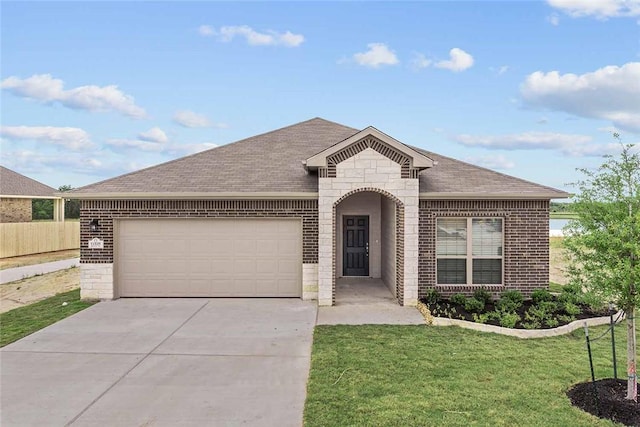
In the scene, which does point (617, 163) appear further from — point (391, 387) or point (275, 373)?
point (275, 373)

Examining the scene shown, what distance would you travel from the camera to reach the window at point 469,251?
10719mm

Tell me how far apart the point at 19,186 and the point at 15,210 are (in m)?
1.77

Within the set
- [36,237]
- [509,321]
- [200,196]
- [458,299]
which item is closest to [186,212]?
[200,196]

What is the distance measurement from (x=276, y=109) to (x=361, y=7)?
26.7 ft

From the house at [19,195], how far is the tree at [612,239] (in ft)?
82.6

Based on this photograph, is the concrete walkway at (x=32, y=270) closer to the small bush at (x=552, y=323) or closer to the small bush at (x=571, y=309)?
the small bush at (x=552, y=323)

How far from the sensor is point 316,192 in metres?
10.5

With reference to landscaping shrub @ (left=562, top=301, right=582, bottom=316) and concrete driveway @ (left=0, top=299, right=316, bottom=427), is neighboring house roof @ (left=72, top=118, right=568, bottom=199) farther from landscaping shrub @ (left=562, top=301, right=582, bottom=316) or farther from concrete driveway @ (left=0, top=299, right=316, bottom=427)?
concrete driveway @ (left=0, top=299, right=316, bottom=427)

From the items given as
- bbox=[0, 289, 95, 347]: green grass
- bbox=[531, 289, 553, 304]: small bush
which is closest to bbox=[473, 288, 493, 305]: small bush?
bbox=[531, 289, 553, 304]: small bush

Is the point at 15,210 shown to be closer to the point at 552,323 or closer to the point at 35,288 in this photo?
the point at 35,288

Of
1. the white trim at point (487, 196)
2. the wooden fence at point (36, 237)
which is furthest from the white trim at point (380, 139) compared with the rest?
the wooden fence at point (36, 237)

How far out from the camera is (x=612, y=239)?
499 centimetres

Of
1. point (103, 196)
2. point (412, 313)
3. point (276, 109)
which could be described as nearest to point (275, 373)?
Answer: point (412, 313)

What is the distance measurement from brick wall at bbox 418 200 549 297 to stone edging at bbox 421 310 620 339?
2.03m
